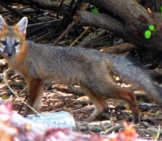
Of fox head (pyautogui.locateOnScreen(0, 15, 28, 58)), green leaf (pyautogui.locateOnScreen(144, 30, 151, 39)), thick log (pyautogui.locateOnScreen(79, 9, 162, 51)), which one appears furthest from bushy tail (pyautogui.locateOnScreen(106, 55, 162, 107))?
fox head (pyautogui.locateOnScreen(0, 15, 28, 58))

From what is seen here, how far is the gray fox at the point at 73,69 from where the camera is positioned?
719cm

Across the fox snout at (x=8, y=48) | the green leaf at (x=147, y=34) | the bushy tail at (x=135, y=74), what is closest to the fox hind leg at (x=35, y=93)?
the fox snout at (x=8, y=48)

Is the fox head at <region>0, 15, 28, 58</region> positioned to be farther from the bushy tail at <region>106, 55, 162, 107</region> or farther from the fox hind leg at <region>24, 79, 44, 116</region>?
the bushy tail at <region>106, 55, 162, 107</region>

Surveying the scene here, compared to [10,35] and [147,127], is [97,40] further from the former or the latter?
[147,127]

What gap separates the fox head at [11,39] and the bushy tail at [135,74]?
4.34 ft

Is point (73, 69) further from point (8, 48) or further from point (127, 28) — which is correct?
point (127, 28)

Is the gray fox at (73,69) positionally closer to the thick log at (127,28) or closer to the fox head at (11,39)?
the fox head at (11,39)

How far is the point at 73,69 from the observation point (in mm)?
7504

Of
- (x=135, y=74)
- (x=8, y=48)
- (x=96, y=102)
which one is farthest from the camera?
(x=96, y=102)

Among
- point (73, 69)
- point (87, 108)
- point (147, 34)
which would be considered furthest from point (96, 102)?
point (147, 34)

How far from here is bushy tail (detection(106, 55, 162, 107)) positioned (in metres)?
7.12

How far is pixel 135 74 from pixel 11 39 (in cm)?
183

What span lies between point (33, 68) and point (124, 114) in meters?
1.45

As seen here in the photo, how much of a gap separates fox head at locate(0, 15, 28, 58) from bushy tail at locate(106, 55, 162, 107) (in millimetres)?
1324
